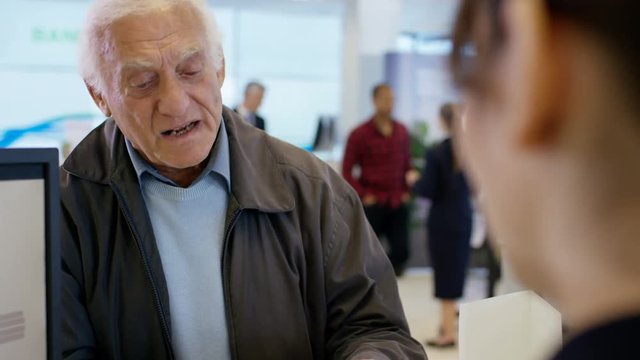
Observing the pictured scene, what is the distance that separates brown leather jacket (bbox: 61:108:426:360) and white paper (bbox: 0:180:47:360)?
0.37m

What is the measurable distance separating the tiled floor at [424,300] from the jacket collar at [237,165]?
9.43 ft

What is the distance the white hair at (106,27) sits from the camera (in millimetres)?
1253

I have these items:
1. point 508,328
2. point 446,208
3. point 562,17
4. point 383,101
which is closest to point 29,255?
point 562,17

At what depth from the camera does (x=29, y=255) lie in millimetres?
882

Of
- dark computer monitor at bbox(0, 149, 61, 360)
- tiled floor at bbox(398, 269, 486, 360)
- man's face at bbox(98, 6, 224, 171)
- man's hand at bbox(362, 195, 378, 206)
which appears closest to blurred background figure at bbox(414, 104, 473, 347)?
tiled floor at bbox(398, 269, 486, 360)

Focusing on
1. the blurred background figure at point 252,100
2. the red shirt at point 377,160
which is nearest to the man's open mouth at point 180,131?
the red shirt at point 377,160

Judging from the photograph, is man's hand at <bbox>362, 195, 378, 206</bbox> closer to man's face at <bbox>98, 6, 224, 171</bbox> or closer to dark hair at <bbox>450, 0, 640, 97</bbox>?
man's face at <bbox>98, 6, 224, 171</bbox>

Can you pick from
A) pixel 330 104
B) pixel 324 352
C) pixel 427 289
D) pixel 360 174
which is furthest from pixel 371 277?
pixel 330 104

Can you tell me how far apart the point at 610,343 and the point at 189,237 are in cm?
105

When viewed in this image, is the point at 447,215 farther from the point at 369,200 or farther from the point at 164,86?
the point at 164,86

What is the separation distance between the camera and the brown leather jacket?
1274 mm

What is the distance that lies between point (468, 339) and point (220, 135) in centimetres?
64

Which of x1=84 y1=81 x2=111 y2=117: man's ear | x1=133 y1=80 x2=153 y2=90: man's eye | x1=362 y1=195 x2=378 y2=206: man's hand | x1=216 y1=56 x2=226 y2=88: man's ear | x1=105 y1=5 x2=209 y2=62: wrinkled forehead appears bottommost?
x1=362 y1=195 x2=378 y2=206: man's hand

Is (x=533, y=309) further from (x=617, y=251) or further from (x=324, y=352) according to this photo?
(x=617, y=251)
